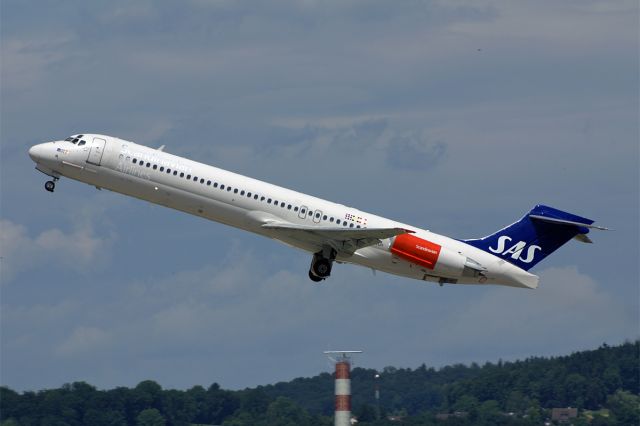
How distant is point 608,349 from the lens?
17975 centimetres

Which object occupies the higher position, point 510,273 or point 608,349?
point 608,349

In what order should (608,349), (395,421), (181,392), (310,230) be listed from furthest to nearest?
1. (608,349)
2. (181,392)
3. (395,421)
4. (310,230)

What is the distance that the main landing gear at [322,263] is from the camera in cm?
6141

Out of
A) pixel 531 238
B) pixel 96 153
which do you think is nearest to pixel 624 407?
pixel 531 238

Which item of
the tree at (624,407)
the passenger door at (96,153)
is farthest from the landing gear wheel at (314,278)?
the tree at (624,407)

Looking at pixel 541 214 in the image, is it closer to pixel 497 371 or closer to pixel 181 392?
pixel 181 392

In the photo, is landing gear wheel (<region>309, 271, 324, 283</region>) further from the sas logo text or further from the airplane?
the sas logo text

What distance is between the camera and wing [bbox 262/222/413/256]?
192 ft

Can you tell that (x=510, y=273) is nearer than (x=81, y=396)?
Yes

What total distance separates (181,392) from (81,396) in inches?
505

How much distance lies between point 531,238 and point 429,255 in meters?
6.35

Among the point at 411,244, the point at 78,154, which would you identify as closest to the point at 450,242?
the point at 411,244

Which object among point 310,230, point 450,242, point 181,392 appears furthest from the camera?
point 181,392

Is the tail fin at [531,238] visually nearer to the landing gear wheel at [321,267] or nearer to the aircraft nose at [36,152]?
the landing gear wheel at [321,267]
